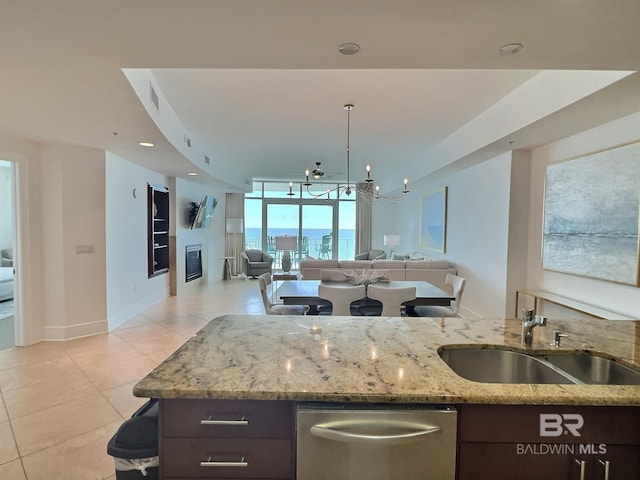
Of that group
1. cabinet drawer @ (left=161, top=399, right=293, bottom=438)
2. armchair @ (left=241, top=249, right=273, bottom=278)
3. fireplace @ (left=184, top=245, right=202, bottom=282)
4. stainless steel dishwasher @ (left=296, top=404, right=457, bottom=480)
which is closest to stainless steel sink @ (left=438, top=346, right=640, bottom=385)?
stainless steel dishwasher @ (left=296, top=404, right=457, bottom=480)

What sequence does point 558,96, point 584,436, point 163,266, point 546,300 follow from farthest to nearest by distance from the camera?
point 163,266
point 546,300
point 558,96
point 584,436

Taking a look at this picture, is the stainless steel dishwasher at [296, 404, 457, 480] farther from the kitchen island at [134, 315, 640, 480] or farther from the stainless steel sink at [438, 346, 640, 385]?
the stainless steel sink at [438, 346, 640, 385]

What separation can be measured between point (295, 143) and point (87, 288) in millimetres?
3517

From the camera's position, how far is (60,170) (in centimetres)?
395

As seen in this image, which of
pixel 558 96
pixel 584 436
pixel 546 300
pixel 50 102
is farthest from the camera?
pixel 546 300

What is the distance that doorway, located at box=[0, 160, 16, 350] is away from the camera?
390 centimetres

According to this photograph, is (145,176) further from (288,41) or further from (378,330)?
(378,330)

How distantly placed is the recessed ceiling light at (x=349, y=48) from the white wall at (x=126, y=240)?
3.69m

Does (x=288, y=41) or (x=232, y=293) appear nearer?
(x=288, y=41)

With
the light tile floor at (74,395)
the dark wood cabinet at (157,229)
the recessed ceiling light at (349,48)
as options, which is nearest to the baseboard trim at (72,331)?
the light tile floor at (74,395)

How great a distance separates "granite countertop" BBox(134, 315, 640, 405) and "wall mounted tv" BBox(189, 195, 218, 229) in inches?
230

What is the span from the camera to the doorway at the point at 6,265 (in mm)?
3902

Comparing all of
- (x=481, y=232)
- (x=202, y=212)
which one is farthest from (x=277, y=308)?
(x=202, y=212)

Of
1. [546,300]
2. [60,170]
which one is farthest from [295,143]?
[546,300]
